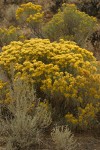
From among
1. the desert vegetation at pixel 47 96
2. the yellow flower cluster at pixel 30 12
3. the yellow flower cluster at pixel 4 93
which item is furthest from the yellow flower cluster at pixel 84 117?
the yellow flower cluster at pixel 30 12

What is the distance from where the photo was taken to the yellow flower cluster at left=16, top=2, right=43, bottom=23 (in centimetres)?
782

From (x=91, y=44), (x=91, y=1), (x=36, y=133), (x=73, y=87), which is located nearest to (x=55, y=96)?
(x=73, y=87)

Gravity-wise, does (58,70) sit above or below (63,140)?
above

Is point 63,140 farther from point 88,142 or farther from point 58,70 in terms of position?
point 58,70

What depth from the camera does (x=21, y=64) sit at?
4.91 m

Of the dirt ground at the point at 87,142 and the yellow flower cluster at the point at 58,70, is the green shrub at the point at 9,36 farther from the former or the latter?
the dirt ground at the point at 87,142

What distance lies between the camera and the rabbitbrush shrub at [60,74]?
437 centimetres

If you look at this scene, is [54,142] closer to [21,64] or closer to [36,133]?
[36,133]

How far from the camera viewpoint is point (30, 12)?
27.0 ft

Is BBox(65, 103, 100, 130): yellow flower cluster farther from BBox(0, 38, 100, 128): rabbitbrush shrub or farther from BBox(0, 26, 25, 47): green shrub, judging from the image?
BBox(0, 26, 25, 47): green shrub

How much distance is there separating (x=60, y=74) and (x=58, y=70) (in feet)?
0.47

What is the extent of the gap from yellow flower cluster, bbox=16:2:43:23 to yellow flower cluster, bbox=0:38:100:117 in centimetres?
276

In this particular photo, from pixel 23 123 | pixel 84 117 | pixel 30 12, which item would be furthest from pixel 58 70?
pixel 30 12

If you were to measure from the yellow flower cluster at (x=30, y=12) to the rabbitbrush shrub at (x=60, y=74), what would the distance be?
2.82 m
